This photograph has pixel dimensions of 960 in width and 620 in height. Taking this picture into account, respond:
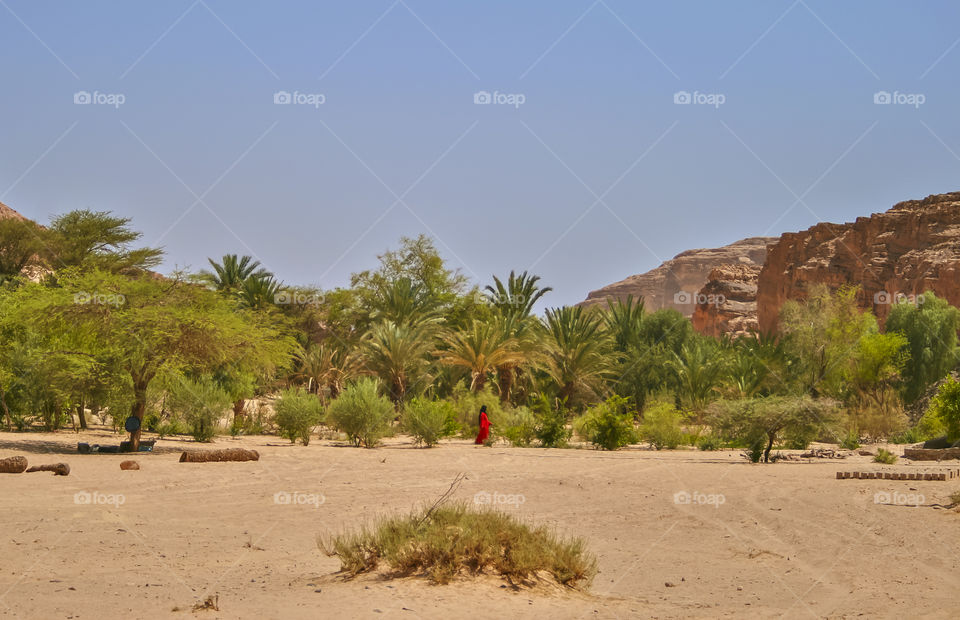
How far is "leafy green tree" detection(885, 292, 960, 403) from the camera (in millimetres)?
40781

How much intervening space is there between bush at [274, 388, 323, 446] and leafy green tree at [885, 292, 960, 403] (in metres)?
29.1

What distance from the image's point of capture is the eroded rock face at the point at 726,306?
315ft

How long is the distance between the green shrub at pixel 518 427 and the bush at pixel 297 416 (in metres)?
5.85

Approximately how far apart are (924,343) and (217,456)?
36.4 metres

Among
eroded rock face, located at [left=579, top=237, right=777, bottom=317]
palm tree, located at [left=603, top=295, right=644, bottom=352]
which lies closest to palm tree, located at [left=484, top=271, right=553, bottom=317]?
palm tree, located at [left=603, top=295, right=644, bottom=352]

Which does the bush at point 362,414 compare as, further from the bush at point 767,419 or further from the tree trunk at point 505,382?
the tree trunk at point 505,382

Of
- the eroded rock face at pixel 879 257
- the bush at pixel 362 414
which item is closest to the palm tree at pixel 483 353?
the bush at pixel 362 414

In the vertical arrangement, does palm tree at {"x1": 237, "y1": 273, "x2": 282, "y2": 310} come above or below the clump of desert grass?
above

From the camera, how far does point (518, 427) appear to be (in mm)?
26344

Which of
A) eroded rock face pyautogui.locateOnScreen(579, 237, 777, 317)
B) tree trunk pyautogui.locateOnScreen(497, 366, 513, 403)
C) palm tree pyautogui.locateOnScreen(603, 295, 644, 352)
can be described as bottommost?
tree trunk pyautogui.locateOnScreen(497, 366, 513, 403)

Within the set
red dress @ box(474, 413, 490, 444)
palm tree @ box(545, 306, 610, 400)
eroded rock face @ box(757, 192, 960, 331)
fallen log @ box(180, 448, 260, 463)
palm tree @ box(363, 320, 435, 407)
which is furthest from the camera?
eroded rock face @ box(757, 192, 960, 331)

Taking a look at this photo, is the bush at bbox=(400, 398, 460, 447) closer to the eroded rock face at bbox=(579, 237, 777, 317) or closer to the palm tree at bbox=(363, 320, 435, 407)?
the palm tree at bbox=(363, 320, 435, 407)

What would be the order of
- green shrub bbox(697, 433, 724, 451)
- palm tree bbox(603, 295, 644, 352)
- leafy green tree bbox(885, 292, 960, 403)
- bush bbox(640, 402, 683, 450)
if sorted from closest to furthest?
1. green shrub bbox(697, 433, 724, 451)
2. bush bbox(640, 402, 683, 450)
3. leafy green tree bbox(885, 292, 960, 403)
4. palm tree bbox(603, 295, 644, 352)

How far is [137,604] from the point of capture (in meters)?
7.04
